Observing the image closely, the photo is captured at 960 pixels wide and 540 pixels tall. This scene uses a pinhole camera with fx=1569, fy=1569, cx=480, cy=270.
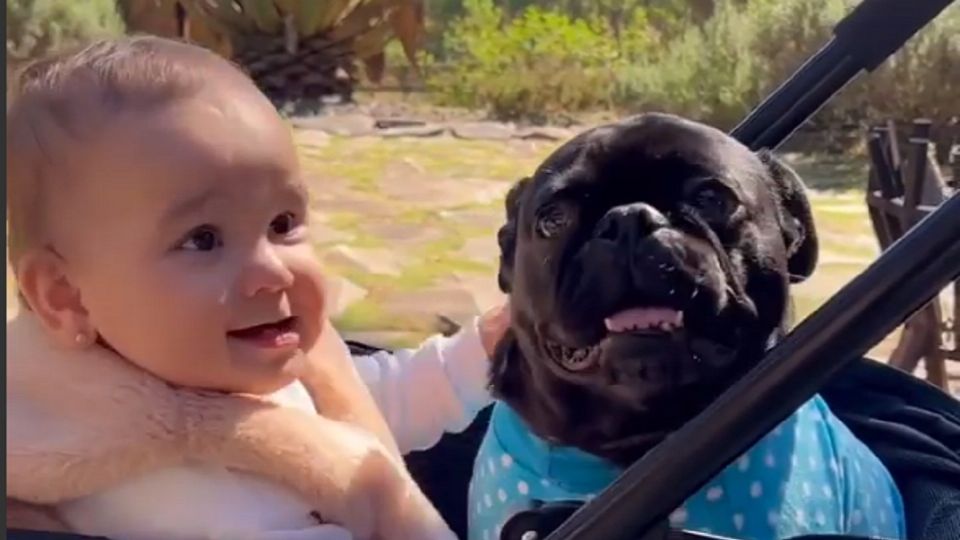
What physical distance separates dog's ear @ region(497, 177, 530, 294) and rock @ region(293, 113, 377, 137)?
15.8 ft

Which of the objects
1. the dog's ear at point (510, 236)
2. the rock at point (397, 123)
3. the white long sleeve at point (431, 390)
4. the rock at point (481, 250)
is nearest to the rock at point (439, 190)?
the rock at point (481, 250)

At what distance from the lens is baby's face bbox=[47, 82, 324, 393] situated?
3.78 ft

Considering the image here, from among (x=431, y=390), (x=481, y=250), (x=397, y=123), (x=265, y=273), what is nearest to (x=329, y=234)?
(x=481, y=250)

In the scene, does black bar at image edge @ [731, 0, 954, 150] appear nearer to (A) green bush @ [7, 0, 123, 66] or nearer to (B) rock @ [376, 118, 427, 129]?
(A) green bush @ [7, 0, 123, 66]

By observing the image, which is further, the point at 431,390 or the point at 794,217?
the point at 431,390

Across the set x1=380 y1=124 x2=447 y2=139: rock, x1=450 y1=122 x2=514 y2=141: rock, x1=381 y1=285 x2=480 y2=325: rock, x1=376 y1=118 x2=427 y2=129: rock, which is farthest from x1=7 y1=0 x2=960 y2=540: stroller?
x1=376 y1=118 x2=427 y2=129: rock

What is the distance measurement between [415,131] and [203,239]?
5065mm

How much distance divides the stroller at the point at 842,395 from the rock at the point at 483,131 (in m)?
4.51

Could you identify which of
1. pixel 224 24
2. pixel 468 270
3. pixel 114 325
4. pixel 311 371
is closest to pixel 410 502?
pixel 311 371

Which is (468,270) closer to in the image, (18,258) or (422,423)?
(422,423)

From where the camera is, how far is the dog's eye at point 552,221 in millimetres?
1195

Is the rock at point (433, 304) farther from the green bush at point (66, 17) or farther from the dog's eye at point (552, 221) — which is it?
the dog's eye at point (552, 221)

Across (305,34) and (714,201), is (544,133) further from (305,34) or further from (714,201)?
(714,201)

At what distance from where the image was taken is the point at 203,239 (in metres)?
1.18
